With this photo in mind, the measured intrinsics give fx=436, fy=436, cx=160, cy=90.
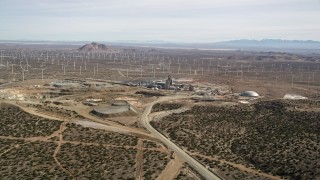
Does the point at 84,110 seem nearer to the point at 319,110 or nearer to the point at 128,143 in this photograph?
the point at 128,143

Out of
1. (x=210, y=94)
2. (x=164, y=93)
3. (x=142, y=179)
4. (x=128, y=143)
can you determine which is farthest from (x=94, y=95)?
(x=142, y=179)

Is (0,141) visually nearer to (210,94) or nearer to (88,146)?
(88,146)

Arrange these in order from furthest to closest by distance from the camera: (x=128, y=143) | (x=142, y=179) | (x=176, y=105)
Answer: (x=176, y=105)
(x=128, y=143)
(x=142, y=179)

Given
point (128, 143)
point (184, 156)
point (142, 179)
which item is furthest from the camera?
point (128, 143)

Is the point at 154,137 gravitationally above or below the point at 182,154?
above

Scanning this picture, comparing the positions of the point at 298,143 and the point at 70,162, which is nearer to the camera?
the point at 70,162

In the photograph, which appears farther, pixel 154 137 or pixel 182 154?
pixel 154 137

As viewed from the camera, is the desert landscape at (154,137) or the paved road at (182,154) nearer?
the paved road at (182,154)

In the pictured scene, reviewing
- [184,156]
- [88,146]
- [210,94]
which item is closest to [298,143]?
[184,156]

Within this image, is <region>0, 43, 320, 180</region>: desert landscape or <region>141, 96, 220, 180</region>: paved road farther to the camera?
<region>0, 43, 320, 180</region>: desert landscape
